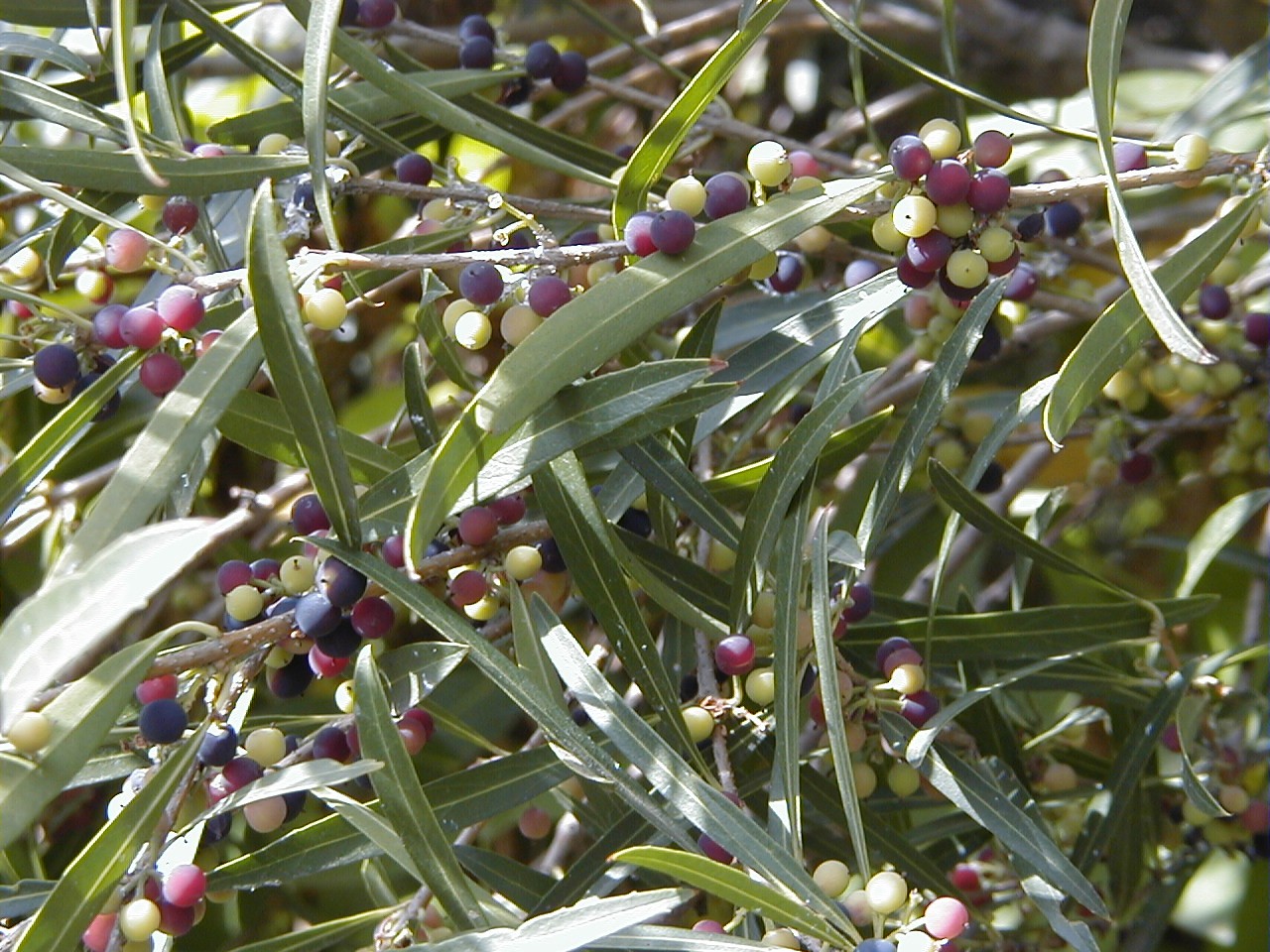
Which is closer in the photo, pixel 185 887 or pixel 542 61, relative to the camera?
pixel 185 887

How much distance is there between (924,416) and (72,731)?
0.48 metres

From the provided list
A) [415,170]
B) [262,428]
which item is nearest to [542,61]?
[415,170]

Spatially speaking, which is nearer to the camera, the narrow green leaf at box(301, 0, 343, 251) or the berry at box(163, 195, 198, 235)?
the narrow green leaf at box(301, 0, 343, 251)

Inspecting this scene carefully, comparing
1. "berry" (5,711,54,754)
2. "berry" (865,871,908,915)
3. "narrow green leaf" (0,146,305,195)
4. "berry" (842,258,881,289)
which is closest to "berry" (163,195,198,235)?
"narrow green leaf" (0,146,305,195)

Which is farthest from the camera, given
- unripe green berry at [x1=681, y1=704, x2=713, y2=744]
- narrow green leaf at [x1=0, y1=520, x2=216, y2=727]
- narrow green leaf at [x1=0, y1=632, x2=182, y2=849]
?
unripe green berry at [x1=681, y1=704, x2=713, y2=744]

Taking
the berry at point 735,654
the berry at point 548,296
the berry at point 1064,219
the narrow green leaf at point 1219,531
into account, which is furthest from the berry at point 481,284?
the narrow green leaf at point 1219,531

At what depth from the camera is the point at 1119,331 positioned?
0.69 meters

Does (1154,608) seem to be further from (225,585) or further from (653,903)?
(225,585)

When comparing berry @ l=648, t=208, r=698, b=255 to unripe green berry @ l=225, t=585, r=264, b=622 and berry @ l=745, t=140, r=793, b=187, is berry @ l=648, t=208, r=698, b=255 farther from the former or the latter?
unripe green berry @ l=225, t=585, r=264, b=622

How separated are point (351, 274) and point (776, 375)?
0.26m

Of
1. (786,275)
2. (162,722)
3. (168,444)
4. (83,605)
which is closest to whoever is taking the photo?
(83,605)

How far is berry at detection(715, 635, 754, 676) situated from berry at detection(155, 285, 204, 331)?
1.13 feet

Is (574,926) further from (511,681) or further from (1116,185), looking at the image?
(1116,185)

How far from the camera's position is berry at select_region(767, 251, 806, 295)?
948 mm
